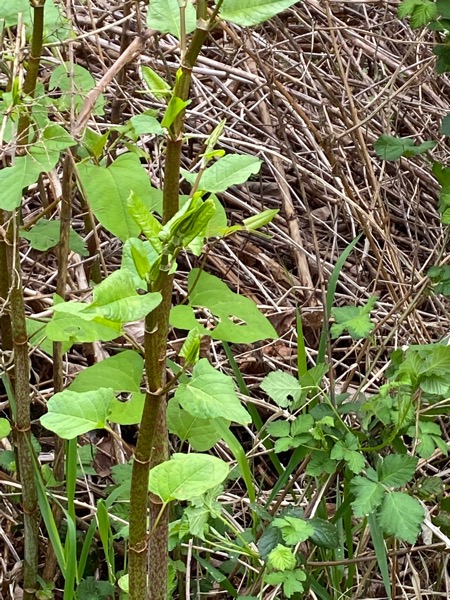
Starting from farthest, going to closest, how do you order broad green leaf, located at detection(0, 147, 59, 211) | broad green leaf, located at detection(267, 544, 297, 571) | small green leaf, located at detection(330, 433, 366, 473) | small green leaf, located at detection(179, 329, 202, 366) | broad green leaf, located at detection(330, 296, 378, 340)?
broad green leaf, located at detection(330, 296, 378, 340)
small green leaf, located at detection(330, 433, 366, 473)
broad green leaf, located at detection(267, 544, 297, 571)
broad green leaf, located at detection(0, 147, 59, 211)
small green leaf, located at detection(179, 329, 202, 366)

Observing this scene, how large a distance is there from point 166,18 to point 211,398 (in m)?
0.44

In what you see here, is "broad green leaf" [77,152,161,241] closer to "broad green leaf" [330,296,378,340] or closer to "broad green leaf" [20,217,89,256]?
"broad green leaf" [20,217,89,256]

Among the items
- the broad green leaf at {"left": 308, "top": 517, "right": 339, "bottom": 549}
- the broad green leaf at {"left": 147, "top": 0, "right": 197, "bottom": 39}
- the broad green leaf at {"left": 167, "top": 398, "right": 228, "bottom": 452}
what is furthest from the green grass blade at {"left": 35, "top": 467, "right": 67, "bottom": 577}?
the broad green leaf at {"left": 147, "top": 0, "right": 197, "bottom": 39}

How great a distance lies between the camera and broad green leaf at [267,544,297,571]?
4.28 ft

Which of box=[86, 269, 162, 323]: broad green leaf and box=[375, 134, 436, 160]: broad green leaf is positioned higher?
box=[86, 269, 162, 323]: broad green leaf

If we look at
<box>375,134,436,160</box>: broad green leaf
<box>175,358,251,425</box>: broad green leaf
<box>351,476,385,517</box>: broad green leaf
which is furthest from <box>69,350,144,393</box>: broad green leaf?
<box>375,134,436,160</box>: broad green leaf

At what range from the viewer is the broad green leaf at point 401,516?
4.27ft

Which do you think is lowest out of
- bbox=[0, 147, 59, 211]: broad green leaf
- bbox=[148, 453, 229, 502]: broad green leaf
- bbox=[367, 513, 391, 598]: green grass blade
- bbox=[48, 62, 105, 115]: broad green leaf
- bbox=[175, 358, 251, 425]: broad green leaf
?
bbox=[367, 513, 391, 598]: green grass blade

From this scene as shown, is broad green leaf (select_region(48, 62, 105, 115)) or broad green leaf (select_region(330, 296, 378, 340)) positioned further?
broad green leaf (select_region(330, 296, 378, 340))

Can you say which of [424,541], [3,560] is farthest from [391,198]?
[3,560]

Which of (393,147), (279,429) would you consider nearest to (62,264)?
(279,429)

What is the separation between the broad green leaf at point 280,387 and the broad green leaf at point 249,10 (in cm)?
80

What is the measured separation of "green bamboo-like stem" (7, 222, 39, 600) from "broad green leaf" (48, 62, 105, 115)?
27cm

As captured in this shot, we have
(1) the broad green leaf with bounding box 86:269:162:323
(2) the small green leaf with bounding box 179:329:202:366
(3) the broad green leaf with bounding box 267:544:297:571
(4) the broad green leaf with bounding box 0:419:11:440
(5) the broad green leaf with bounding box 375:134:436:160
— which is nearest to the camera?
(1) the broad green leaf with bounding box 86:269:162:323
